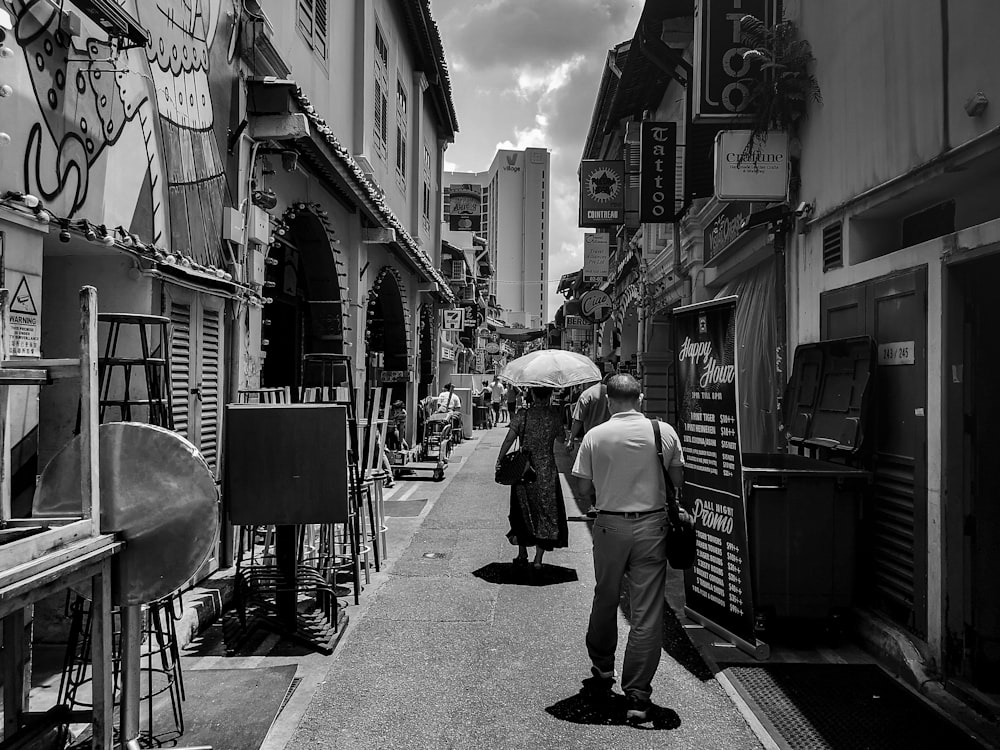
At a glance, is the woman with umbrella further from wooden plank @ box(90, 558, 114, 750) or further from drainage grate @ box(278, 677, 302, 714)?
wooden plank @ box(90, 558, 114, 750)

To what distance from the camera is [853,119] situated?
20.8 feet

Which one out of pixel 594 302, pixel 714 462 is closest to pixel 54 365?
pixel 714 462

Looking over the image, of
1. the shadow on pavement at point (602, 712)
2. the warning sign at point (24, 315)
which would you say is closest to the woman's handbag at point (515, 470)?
the shadow on pavement at point (602, 712)

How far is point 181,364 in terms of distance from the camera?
22.4 ft

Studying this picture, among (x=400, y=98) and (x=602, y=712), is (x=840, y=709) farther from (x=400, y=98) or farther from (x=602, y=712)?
(x=400, y=98)

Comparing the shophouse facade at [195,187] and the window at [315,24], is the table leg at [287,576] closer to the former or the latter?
the shophouse facade at [195,187]

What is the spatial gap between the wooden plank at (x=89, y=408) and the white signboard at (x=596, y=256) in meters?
25.9

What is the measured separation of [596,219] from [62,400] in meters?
14.6

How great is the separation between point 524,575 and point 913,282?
4356 mm

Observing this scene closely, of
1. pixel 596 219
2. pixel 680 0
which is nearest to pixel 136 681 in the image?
pixel 680 0

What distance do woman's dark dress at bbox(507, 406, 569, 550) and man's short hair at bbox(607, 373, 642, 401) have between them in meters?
2.81

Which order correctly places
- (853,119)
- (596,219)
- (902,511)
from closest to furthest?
1. (902,511)
2. (853,119)
3. (596,219)

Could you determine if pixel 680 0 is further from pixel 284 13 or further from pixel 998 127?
pixel 998 127

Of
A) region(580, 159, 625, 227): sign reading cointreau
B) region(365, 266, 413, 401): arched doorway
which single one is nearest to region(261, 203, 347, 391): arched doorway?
region(365, 266, 413, 401): arched doorway
